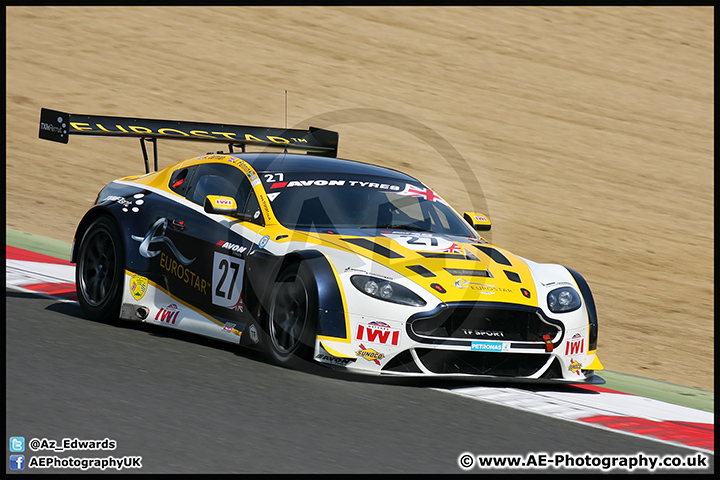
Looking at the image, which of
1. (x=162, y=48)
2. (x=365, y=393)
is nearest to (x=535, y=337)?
(x=365, y=393)

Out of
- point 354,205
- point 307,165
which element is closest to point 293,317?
point 354,205

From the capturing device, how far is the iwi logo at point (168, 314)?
24.0 ft

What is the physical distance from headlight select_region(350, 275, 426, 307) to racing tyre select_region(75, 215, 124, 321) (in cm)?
236

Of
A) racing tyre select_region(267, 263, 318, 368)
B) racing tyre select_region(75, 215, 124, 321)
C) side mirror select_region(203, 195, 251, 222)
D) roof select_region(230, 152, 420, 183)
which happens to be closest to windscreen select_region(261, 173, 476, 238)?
roof select_region(230, 152, 420, 183)

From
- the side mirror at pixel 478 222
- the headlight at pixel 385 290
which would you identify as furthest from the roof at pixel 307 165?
the headlight at pixel 385 290

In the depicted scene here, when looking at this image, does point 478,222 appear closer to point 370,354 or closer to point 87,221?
point 370,354

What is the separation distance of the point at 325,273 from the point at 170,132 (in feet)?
10.2

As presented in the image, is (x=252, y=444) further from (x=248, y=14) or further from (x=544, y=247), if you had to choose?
A: (x=248, y=14)

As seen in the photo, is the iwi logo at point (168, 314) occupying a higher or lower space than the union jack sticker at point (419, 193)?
lower

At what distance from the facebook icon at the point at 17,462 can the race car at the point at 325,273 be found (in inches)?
88.3

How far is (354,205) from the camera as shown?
7266 mm

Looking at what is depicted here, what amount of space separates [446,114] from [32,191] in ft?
26.9

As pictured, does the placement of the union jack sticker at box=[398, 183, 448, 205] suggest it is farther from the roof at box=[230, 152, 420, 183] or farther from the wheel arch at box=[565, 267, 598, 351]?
the wheel arch at box=[565, 267, 598, 351]

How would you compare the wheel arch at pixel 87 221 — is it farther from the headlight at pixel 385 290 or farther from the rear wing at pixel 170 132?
the headlight at pixel 385 290
